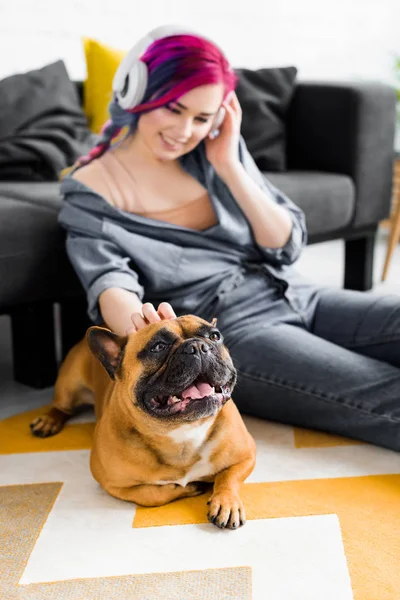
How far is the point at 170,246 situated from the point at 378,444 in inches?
21.5

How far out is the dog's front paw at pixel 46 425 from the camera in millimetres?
1497

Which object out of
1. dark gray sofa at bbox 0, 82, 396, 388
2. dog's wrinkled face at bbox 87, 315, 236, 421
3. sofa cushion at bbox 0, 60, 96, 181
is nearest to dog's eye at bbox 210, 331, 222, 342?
dog's wrinkled face at bbox 87, 315, 236, 421

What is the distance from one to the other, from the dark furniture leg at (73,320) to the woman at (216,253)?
0.93ft

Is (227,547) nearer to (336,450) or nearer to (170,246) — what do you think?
(336,450)

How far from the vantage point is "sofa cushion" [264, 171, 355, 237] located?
7.06 ft

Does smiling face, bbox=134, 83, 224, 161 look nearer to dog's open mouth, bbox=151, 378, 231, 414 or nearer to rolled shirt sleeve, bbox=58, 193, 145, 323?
rolled shirt sleeve, bbox=58, 193, 145, 323

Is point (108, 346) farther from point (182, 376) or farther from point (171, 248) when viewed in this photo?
point (171, 248)

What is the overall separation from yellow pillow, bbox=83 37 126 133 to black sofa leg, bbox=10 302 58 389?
2.90ft

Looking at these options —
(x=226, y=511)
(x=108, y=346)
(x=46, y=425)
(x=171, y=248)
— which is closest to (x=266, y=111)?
(x=171, y=248)

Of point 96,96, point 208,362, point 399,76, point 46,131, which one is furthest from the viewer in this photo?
point 399,76

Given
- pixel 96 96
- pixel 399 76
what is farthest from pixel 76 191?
pixel 399 76

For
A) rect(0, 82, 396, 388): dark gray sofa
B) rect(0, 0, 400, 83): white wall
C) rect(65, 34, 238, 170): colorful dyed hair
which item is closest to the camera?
rect(65, 34, 238, 170): colorful dyed hair

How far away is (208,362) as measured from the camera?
3.57ft

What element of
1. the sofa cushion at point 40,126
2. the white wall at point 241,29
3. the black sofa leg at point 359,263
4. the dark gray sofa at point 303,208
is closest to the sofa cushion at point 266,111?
the dark gray sofa at point 303,208
